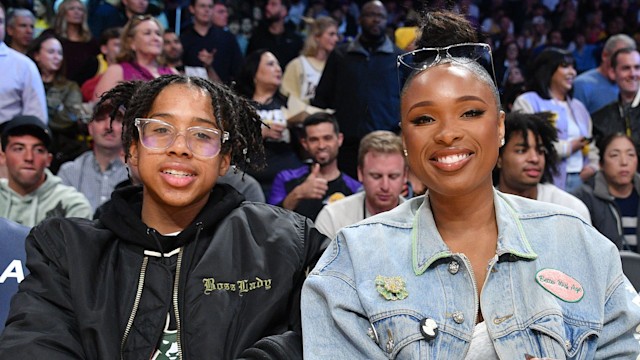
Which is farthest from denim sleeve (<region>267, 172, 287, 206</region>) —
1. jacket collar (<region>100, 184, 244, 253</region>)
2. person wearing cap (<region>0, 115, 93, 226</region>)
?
jacket collar (<region>100, 184, 244, 253</region>)

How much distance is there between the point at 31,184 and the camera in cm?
464

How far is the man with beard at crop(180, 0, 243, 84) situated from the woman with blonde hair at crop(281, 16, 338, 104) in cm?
57

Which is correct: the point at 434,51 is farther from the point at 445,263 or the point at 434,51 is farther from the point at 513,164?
the point at 513,164

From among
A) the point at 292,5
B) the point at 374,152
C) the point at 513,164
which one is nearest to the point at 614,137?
the point at 513,164

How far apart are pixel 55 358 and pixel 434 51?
1268mm

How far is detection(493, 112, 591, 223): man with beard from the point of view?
4730 millimetres

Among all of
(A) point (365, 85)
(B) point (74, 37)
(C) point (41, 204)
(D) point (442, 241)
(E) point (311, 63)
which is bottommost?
(D) point (442, 241)

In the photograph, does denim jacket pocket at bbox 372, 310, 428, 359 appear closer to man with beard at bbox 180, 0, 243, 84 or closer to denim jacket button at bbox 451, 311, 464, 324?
denim jacket button at bbox 451, 311, 464, 324

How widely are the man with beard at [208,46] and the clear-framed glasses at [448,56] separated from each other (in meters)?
5.01

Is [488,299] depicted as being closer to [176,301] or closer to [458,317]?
[458,317]

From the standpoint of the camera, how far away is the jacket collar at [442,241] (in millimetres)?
2230

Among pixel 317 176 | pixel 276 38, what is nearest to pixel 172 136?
pixel 317 176

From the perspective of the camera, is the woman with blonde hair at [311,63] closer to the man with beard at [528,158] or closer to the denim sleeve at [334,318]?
the man with beard at [528,158]

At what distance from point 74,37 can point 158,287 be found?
190 inches
